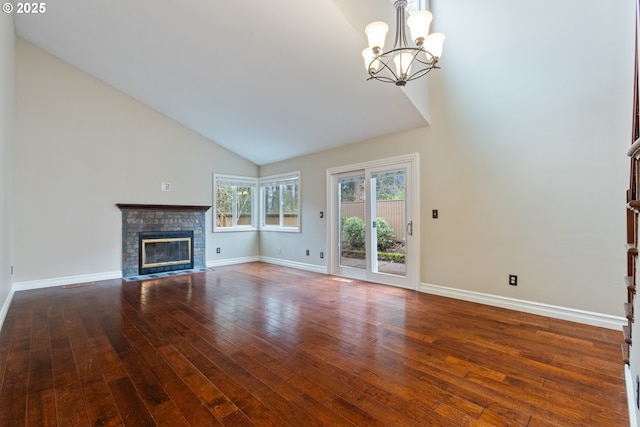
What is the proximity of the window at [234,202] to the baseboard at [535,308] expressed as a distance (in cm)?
434

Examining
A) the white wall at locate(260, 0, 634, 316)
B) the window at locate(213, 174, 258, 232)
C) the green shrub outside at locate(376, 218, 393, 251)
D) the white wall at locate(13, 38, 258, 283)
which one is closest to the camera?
the white wall at locate(260, 0, 634, 316)

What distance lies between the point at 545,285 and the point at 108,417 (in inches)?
156

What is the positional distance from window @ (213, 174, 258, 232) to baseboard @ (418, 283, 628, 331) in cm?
434

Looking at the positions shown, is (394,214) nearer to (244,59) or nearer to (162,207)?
(244,59)

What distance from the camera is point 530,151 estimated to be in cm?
331

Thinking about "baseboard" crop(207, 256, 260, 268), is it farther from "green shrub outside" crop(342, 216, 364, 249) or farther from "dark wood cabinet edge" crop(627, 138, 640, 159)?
"dark wood cabinet edge" crop(627, 138, 640, 159)

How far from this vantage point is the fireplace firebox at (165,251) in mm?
5418

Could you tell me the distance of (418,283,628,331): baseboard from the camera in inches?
113

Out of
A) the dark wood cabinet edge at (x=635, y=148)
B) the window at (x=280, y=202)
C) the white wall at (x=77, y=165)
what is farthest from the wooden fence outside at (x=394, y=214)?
the white wall at (x=77, y=165)

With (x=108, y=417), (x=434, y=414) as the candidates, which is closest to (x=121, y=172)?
(x=108, y=417)

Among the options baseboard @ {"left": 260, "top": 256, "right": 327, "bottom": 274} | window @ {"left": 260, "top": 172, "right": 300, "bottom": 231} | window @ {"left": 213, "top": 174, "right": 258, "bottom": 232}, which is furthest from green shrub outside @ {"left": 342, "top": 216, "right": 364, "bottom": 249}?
window @ {"left": 213, "top": 174, "right": 258, "bottom": 232}

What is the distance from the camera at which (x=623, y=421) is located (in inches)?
62.9

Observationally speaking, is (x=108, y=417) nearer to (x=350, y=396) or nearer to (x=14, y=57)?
(x=350, y=396)

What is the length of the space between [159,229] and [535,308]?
19.4 feet
